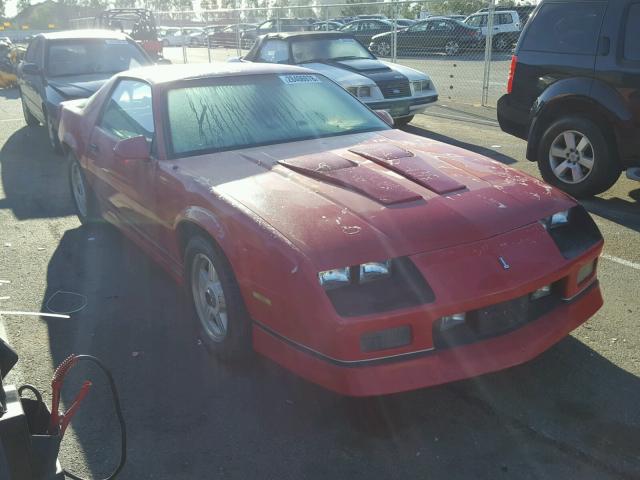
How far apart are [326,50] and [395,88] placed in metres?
1.60

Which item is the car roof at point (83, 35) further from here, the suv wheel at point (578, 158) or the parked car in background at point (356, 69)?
the suv wheel at point (578, 158)

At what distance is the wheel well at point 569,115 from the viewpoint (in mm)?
5871

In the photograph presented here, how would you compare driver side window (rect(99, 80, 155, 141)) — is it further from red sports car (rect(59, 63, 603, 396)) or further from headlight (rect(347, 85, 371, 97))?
headlight (rect(347, 85, 371, 97))

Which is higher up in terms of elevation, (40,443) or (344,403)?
(40,443)

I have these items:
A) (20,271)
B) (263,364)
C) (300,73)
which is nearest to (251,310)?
(263,364)

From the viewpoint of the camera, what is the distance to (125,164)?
4.42 metres

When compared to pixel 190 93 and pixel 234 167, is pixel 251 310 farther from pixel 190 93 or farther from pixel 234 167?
pixel 190 93

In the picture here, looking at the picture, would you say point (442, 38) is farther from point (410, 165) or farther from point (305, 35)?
point (410, 165)

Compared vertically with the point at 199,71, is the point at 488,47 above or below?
below

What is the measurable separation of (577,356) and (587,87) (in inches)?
135

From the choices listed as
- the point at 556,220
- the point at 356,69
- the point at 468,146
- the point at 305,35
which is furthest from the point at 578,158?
the point at 305,35

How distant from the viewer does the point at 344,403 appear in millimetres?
3100

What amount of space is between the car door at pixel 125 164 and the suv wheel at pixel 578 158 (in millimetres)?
3956

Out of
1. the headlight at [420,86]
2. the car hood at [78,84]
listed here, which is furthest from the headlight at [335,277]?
the headlight at [420,86]
